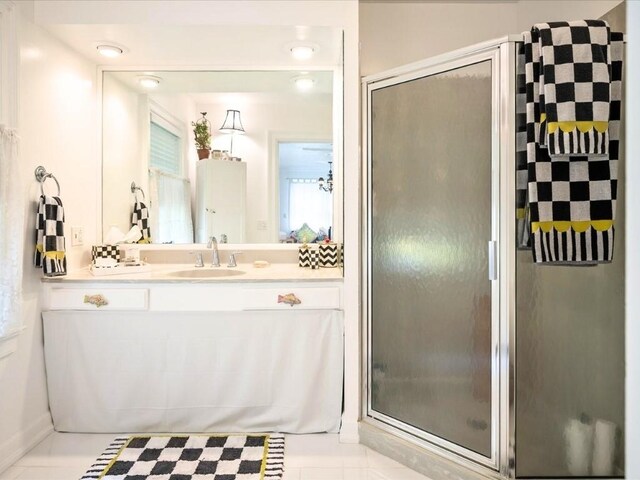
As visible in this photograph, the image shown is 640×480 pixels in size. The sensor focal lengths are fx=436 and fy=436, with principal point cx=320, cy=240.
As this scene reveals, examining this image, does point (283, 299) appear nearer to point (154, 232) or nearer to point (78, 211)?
point (154, 232)

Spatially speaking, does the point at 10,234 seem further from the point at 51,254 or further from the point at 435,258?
the point at 435,258

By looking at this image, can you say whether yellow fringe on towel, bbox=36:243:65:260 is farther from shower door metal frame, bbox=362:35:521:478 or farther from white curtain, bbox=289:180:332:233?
shower door metal frame, bbox=362:35:521:478

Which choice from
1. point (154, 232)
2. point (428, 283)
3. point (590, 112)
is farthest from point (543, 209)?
point (154, 232)

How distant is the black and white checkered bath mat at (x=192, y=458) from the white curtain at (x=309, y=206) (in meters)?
1.25

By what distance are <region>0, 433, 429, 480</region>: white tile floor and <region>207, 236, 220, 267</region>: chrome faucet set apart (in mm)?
1072

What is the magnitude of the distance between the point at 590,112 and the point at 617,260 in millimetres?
610

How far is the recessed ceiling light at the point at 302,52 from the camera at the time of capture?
2444 mm

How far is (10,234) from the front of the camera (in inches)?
74.2

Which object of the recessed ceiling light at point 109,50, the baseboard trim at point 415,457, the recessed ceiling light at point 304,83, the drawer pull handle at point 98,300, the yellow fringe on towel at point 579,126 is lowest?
the baseboard trim at point 415,457

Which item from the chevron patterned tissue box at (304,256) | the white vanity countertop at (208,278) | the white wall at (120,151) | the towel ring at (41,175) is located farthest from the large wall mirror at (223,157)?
the towel ring at (41,175)

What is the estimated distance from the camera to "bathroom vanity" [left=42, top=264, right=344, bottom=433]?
221 cm

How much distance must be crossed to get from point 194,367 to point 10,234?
3.38 ft

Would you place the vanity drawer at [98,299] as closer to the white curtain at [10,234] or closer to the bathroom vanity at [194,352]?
the bathroom vanity at [194,352]

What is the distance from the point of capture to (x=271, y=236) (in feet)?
9.15
